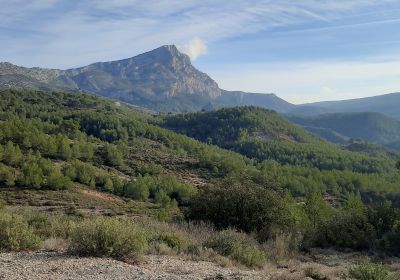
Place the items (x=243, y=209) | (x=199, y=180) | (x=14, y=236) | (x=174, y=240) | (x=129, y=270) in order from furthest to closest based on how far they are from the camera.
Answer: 1. (x=199, y=180)
2. (x=243, y=209)
3. (x=174, y=240)
4. (x=14, y=236)
5. (x=129, y=270)

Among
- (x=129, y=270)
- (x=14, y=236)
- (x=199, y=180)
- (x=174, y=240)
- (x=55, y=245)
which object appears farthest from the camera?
(x=199, y=180)

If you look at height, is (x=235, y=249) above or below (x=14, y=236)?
below

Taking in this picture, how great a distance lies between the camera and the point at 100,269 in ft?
32.8

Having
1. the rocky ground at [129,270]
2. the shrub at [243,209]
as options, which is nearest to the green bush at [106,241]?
the rocky ground at [129,270]

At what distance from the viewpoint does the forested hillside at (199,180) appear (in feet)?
Answer: 64.8

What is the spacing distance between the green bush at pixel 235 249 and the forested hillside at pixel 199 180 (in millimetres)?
35

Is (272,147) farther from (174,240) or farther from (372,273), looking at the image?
(372,273)

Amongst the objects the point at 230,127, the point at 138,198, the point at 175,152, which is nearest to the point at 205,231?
the point at 138,198

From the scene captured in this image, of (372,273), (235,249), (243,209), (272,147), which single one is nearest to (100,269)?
(235,249)

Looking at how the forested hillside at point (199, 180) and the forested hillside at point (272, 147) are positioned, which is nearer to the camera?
the forested hillside at point (199, 180)

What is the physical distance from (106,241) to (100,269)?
1.36 metres

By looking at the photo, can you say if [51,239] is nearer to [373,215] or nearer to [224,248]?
[224,248]

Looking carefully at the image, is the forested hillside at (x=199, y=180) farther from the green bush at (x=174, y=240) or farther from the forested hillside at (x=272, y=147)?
the forested hillside at (x=272, y=147)

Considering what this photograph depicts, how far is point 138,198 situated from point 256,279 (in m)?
55.6
